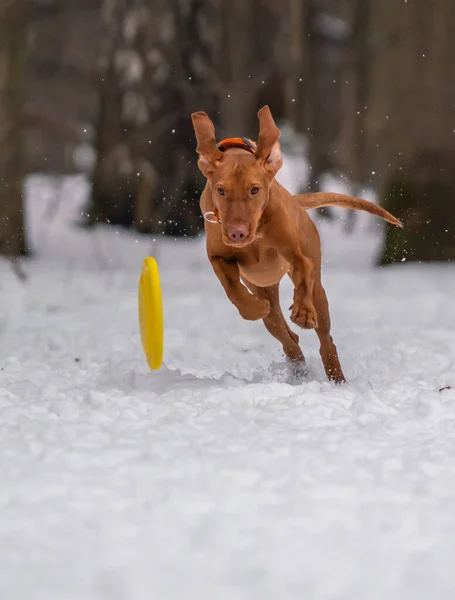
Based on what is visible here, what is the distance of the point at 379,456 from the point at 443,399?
3.33 feet

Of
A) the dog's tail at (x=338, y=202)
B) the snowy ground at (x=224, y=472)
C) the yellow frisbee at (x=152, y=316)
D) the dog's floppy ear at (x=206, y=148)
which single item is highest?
the dog's floppy ear at (x=206, y=148)

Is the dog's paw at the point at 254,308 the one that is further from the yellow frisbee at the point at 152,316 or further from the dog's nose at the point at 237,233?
the dog's nose at the point at 237,233

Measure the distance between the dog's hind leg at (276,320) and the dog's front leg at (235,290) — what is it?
→ 19.0 inches

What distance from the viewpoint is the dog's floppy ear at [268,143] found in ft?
14.0

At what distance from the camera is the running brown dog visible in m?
4.14

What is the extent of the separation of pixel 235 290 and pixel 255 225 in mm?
469

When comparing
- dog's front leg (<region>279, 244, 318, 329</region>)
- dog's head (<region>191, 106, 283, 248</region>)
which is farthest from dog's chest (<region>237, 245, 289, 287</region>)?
dog's head (<region>191, 106, 283, 248</region>)

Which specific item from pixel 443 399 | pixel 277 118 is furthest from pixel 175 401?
pixel 277 118

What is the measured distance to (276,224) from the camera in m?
4.41

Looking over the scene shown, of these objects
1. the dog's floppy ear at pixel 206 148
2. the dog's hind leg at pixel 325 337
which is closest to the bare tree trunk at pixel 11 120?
the dog's hind leg at pixel 325 337

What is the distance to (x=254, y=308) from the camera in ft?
14.9

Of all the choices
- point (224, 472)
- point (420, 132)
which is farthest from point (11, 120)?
point (224, 472)

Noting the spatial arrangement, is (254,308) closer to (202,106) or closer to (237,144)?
(237,144)

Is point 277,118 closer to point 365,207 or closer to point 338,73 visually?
point 338,73
